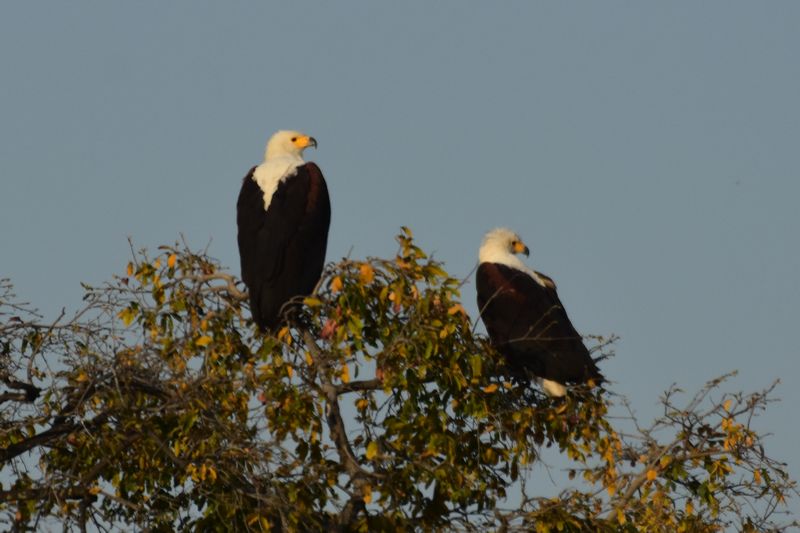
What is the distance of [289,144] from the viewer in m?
10.6

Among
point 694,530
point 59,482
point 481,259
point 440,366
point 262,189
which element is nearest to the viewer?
point 59,482

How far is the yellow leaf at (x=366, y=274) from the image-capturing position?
744 cm

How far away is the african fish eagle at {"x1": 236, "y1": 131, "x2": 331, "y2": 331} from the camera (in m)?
8.72

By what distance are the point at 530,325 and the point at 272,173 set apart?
6.21ft

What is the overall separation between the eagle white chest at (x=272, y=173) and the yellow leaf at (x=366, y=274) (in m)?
1.98

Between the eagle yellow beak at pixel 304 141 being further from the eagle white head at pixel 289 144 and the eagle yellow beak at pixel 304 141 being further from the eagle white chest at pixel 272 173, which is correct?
the eagle white chest at pixel 272 173

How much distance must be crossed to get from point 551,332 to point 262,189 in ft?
6.64

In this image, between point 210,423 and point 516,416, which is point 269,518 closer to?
point 210,423

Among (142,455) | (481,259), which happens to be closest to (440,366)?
(142,455)

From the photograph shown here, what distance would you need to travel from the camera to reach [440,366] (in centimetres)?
744

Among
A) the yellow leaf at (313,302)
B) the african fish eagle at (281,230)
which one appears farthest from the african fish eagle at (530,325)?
the yellow leaf at (313,302)

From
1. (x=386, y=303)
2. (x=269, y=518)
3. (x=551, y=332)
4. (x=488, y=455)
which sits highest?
(x=551, y=332)

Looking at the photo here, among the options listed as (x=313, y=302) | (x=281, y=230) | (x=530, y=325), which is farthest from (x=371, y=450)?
(x=530, y=325)

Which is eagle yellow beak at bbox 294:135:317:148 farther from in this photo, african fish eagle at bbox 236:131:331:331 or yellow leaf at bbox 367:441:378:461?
yellow leaf at bbox 367:441:378:461
